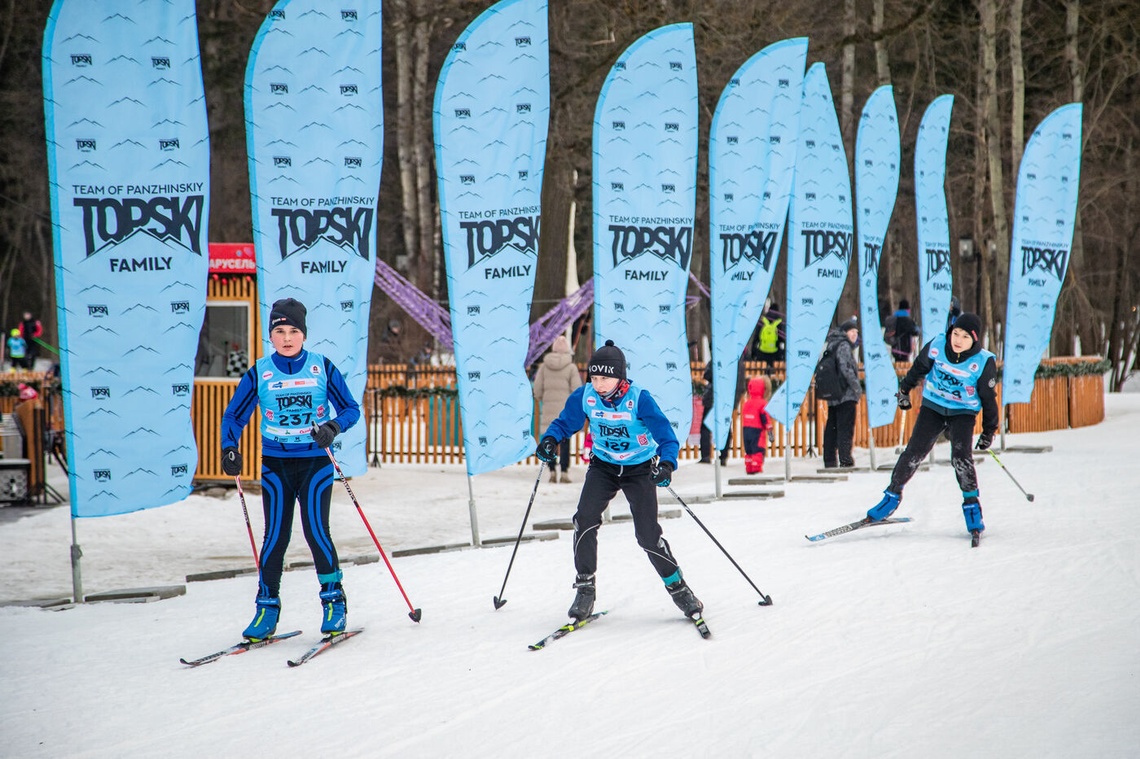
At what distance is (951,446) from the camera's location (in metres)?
8.77

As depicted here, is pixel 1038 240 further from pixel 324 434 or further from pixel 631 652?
pixel 324 434

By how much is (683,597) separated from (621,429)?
101cm

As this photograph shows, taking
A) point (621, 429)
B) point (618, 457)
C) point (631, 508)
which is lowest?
point (631, 508)

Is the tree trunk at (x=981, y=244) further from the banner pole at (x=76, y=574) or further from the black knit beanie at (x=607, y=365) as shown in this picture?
the banner pole at (x=76, y=574)

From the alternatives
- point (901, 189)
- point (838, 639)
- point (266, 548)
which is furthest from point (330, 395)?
point (901, 189)

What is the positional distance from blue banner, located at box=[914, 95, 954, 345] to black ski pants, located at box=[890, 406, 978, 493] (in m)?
5.07

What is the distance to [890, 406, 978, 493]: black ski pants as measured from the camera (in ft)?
28.3

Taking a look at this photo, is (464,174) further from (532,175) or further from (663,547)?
(663,547)

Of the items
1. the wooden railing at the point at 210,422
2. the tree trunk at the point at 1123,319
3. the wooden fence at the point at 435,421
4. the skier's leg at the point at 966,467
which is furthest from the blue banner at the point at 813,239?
the tree trunk at the point at 1123,319

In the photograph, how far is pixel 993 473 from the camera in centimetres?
1274

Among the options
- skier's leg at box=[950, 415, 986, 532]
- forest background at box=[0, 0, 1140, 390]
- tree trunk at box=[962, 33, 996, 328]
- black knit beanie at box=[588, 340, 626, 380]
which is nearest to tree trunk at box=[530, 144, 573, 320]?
forest background at box=[0, 0, 1140, 390]

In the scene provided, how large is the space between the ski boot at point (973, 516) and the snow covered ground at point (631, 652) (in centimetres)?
15

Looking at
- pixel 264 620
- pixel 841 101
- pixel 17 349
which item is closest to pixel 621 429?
pixel 264 620

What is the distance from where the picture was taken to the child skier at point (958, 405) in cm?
850
